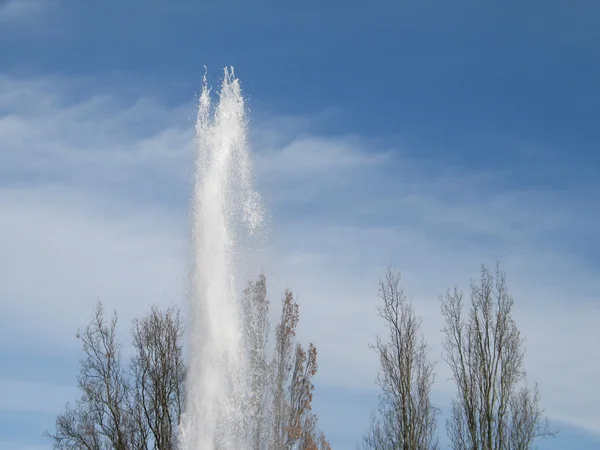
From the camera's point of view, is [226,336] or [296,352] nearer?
[226,336]

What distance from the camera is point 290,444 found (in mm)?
31969

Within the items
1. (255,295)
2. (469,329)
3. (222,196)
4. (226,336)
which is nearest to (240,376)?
(226,336)

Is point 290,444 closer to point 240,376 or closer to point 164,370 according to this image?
point 164,370

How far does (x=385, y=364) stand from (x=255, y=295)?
563cm

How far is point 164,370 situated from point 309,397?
20.0ft

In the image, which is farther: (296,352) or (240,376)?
(296,352)

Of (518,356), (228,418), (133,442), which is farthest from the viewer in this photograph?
(133,442)

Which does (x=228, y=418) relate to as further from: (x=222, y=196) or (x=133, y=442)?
(x=133, y=442)

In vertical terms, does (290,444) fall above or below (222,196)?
below

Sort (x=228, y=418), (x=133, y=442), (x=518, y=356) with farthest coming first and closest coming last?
1. (x=133, y=442)
2. (x=518, y=356)
3. (x=228, y=418)

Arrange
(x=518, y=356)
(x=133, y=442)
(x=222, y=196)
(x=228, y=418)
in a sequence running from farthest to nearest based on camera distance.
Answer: (x=133, y=442) < (x=518, y=356) < (x=222, y=196) < (x=228, y=418)

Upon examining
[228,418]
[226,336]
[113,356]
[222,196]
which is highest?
[222,196]

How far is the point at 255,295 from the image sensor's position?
3216 centimetres

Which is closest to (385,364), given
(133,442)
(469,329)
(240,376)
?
(469,329)
